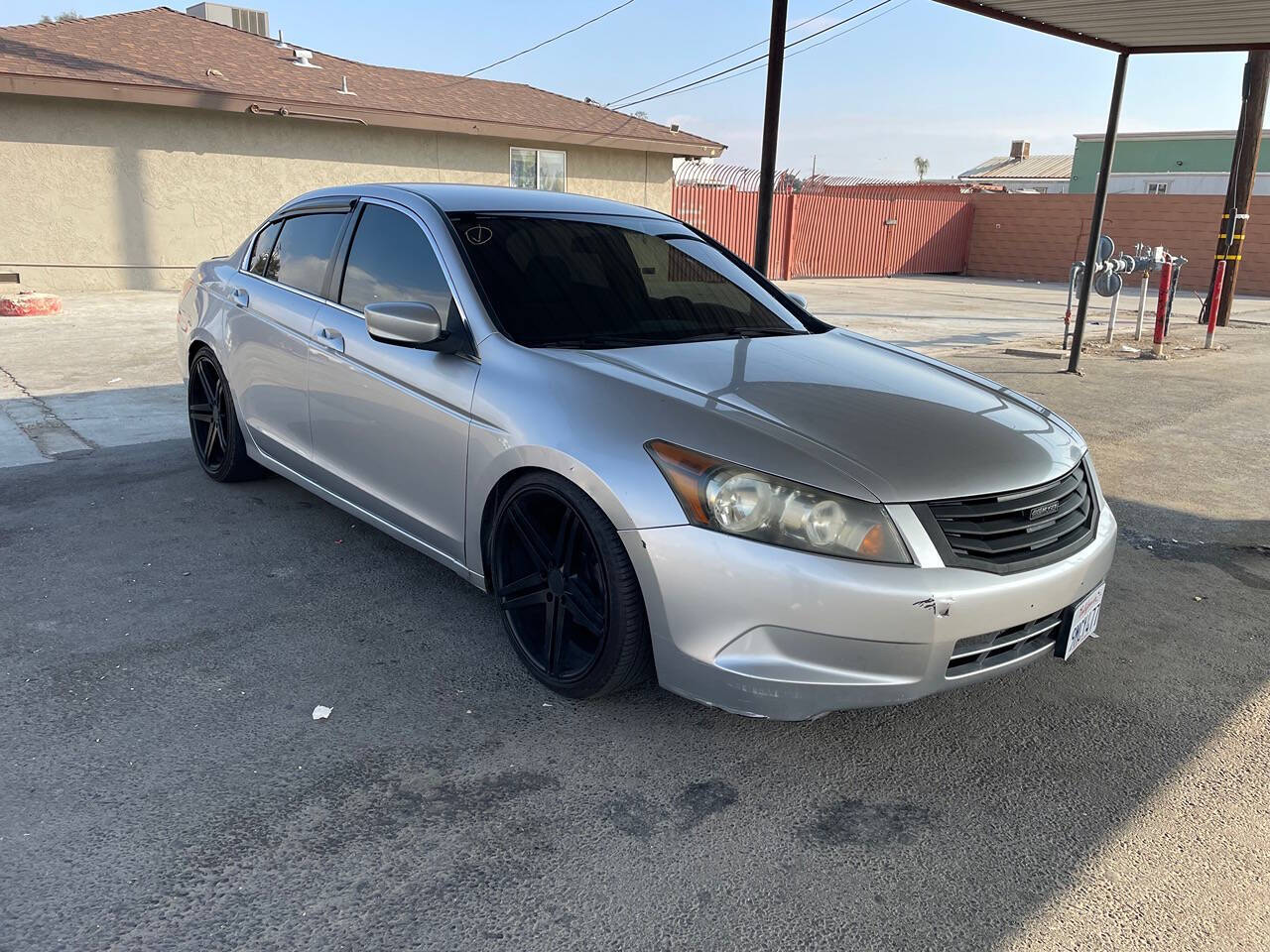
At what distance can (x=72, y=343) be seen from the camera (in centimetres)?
973

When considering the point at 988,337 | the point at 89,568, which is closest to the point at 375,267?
the point at 89,568

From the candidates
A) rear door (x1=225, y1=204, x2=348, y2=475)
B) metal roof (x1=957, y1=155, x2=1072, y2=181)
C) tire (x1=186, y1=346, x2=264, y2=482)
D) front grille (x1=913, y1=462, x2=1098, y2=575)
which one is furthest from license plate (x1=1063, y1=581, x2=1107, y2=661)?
metal roof (x1=957, y1=155, x2=1072, y2=181)

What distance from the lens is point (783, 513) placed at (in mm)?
2479

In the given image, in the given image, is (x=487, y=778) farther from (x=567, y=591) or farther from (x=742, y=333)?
(x=742, y=333)

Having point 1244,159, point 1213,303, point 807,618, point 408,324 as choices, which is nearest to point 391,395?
point 408,324

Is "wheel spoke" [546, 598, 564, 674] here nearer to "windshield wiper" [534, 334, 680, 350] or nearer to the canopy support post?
"windshield wiper" [534, 334, 680, 350]

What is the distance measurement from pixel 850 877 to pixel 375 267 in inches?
113

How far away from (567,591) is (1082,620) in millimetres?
1572

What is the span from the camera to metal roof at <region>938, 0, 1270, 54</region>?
6605mm

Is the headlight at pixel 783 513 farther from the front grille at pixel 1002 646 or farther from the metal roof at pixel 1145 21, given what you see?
the metal roof at pixel 1145 21

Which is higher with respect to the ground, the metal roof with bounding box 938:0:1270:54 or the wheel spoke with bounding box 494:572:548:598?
the metal roof with bounding box 938:0:1270:54

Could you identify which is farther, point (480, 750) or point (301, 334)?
point (301, 334)

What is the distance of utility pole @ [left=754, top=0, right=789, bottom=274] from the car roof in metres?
1.84

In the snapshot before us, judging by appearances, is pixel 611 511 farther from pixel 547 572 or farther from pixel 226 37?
pixel 226 37
